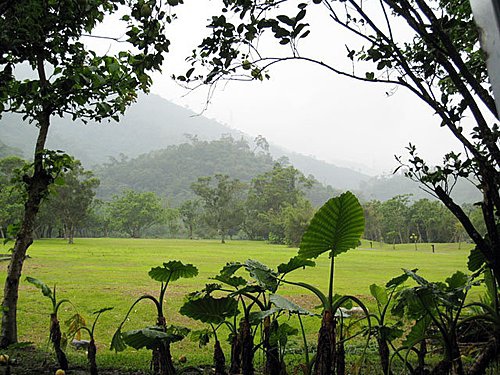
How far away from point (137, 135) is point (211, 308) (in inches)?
3374

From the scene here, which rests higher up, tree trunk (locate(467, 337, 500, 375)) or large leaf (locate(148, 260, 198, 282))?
large leaf (locate(148, 260, 198, 282))

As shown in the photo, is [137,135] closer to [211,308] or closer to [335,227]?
[211,308]

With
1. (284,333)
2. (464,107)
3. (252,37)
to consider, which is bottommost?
(284,333)

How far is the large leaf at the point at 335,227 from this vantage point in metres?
1.12

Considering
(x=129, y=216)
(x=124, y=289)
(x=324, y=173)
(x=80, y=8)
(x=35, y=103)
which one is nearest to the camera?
(x=80, y=8)

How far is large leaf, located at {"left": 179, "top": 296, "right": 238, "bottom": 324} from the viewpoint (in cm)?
133

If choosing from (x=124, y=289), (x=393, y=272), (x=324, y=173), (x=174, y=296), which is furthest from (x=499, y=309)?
(x=324, y=173)

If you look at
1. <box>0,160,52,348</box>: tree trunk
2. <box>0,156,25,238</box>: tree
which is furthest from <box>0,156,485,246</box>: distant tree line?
<box>0,160,52,348</box>: tree trunk

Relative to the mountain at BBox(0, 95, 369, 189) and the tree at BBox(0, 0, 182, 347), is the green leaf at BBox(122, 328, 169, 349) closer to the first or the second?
the tree at BBox(0, 0, 182, 347)

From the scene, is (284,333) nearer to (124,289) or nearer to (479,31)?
(479,31)

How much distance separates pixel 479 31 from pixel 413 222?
33.4m

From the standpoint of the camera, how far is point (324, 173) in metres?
88.9

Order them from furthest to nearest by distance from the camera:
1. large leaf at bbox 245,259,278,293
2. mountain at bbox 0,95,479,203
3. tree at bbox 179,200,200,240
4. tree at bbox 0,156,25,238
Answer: mountain at bbox 0,95,479,203 < tree at bbox 179,200,200,240 < tree at bbox 0,156,25,238 < large leaf at bbox 245,259,278,293

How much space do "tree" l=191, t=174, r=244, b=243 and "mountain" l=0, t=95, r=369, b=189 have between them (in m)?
30.3
